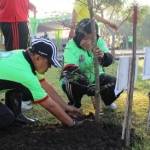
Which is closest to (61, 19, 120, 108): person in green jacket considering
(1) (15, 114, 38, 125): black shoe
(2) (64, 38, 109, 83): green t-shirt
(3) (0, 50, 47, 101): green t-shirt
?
(2) (64, 38, 109, 83): green t-shirt

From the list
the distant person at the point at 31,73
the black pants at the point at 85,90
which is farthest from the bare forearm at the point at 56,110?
the black pants at the point at 85,90

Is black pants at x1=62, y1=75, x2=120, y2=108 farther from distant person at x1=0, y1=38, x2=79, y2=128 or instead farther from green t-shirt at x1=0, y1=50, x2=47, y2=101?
green t-shirt at x1=0, y1=50, x2=47, y2=101

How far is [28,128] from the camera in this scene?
4.30 meters

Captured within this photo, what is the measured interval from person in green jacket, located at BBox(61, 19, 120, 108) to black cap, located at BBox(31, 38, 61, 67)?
2.51 ft

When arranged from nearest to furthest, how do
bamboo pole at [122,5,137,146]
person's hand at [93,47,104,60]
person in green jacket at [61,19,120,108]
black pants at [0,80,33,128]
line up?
1. bamboo pole at [122,5,137,146]
2. black pants at [0,80,33,128]
3. person's hand at [93,47,104,60]
4. person in green jacket at [61,19,120,108]

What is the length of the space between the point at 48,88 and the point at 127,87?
1061 millimetres

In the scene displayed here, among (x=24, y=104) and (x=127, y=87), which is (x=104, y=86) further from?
(x=127, y=87)

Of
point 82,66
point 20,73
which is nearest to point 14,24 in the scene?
point 82,66

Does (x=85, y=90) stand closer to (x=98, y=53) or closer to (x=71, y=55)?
(x=71, y=55)

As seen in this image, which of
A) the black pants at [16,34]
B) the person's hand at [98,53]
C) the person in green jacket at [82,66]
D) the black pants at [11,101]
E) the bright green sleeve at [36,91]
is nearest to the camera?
the bright green sleeve at [36,91]

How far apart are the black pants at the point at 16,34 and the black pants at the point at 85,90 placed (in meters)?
0.71

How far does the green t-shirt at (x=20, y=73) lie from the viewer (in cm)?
391

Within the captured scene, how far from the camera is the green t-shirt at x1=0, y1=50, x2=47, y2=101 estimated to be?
154 inches

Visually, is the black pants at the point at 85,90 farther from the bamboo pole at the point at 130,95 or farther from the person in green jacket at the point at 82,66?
the bamboo pole at the point at 130,95
